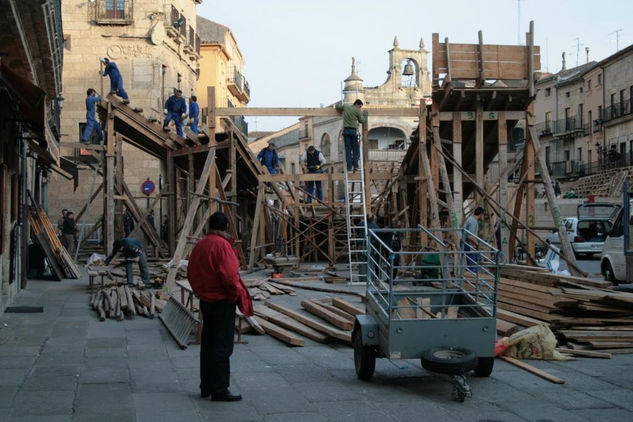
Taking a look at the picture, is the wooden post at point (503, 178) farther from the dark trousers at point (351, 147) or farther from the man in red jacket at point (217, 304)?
the man in red jacket at point (217, 304)

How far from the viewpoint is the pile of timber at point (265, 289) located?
1495cm

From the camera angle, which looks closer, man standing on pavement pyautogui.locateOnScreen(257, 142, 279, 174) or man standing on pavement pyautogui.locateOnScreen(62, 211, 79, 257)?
man standing on pavement pyautogui.locateOnScreen(257, 142, 279, 174)

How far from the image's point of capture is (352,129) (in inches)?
825

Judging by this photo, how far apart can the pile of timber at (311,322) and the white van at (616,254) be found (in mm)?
8774

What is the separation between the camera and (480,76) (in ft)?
54.9

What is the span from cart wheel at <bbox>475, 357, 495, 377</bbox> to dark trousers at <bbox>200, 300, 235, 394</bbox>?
2.62 metres

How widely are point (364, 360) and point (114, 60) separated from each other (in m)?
31.6

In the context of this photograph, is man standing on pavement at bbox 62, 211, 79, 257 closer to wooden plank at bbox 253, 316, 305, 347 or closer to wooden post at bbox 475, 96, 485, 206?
wooden post at bbox 475, 96, 485, 206

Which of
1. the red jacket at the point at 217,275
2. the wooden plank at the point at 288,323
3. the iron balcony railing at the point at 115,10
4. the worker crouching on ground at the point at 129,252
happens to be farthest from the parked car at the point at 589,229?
the red jacket at the point at 217,275

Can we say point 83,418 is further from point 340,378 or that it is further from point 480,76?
point 480,76

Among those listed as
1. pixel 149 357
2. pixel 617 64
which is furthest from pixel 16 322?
pixel 617 64

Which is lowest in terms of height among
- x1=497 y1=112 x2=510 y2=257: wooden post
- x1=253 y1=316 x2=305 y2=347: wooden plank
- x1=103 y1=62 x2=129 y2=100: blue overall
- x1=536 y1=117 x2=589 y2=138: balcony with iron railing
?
x1=253 y1=316 x2=305 y2=347: wooden plank

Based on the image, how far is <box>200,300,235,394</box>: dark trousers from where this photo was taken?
735cm

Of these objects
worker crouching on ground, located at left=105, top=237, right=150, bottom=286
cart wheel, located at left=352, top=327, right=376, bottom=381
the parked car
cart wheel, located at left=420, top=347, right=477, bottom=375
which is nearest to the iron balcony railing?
the parked car
